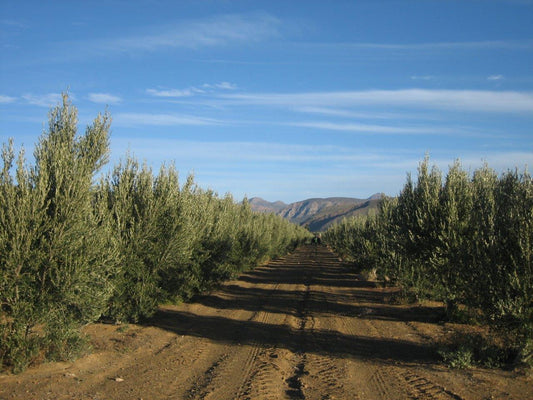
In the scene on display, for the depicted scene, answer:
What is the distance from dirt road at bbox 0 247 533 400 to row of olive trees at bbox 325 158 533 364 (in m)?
1.28

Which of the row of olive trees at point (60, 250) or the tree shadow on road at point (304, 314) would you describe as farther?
the tree shadow on road at point (304, 314)

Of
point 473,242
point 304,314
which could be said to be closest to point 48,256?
point 473,242

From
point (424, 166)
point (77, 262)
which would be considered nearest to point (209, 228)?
point (424, 166)

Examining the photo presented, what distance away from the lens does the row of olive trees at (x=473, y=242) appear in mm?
8898

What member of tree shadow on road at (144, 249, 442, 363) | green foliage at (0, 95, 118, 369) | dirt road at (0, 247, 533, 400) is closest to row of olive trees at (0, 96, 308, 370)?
green foliage at (0, 95, 118, 369)

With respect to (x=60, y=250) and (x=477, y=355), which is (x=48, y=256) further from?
(x=477, y=355)

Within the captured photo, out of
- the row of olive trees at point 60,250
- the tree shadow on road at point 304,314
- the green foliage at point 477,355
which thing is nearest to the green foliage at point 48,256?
the row of olive trees at point 60,250

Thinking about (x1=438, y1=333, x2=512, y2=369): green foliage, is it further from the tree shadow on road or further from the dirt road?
the tree shadow on road

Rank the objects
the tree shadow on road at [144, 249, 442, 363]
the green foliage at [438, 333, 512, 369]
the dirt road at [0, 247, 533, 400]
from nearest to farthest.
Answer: the dirt road at [0, 247, 533, 400] < the green foliage at [438, 333, 512, 369] < the tree shadow on road at [144, 249, 442, 363]

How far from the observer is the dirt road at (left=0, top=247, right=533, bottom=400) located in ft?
27.0

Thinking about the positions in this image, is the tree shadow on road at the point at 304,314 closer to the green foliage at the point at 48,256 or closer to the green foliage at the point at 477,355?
the green foliage at the point at 477,355

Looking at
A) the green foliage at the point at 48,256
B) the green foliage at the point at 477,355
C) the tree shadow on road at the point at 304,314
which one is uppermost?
the green foliage at the point at 48,256

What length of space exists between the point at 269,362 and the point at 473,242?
5933mm

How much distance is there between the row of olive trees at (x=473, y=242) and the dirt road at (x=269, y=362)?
128 cm
